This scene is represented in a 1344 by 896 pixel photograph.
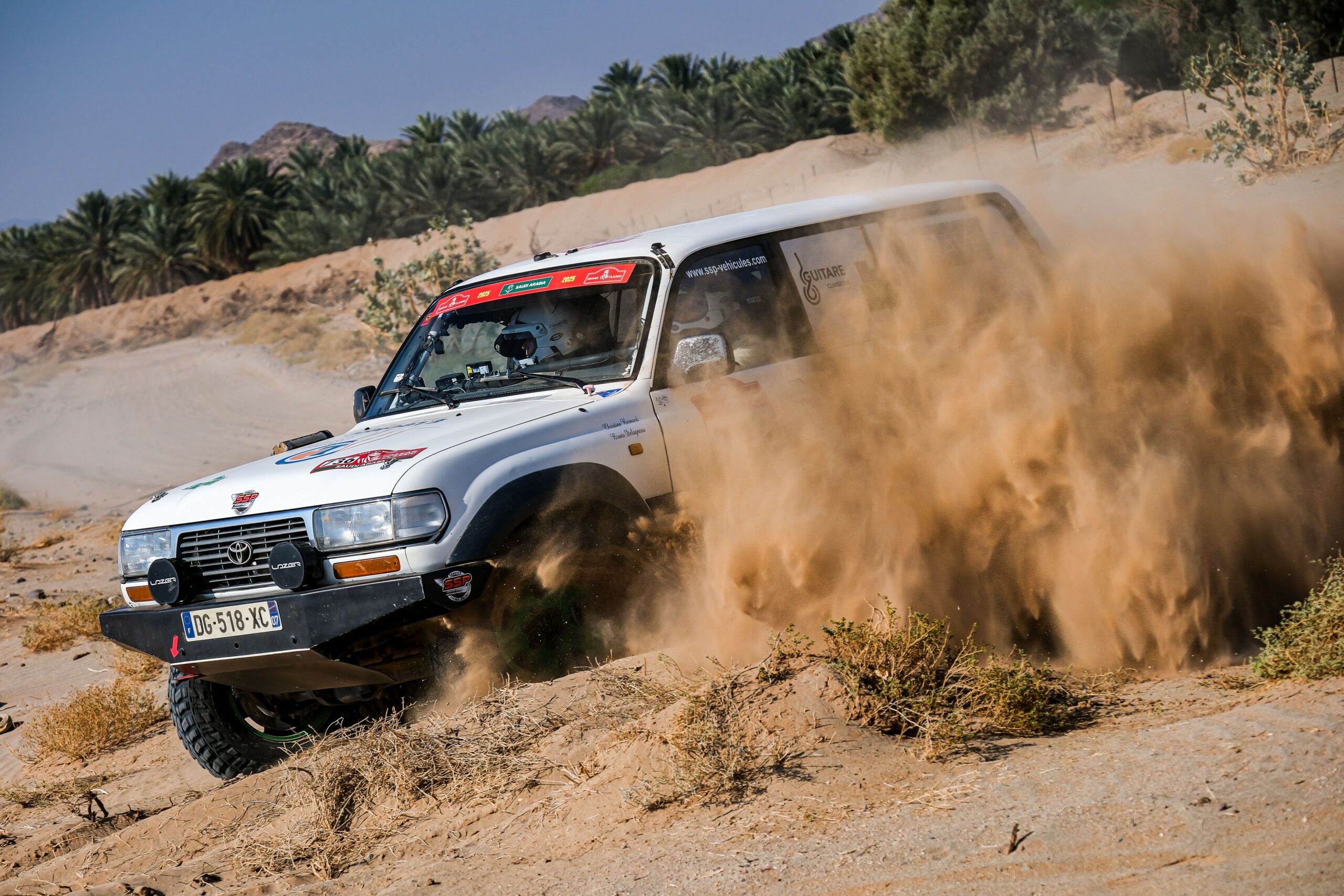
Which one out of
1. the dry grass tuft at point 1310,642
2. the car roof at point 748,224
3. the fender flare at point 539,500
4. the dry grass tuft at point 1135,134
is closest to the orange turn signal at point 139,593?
the fender flare at point 539,500

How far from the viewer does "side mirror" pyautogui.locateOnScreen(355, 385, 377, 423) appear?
19.7 ft

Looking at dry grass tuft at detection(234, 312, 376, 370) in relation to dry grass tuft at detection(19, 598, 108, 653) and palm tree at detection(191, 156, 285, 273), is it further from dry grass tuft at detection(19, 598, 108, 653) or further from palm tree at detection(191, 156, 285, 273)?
dry grass tuft at detection(19, 598, 108, 653)

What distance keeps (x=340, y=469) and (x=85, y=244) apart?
178 ft

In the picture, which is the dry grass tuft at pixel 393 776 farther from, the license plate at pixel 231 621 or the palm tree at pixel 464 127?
the palm tree at pixel 464 127

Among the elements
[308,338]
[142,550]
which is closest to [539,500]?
[142,550]

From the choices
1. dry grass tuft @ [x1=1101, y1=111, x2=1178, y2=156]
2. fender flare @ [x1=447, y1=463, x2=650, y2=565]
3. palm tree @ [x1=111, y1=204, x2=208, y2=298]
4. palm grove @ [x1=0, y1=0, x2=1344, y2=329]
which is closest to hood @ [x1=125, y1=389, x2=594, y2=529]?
fender flare @ [x1=447, y1=463, x2=650, y2=565]

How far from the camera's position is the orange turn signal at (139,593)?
16.1 ft

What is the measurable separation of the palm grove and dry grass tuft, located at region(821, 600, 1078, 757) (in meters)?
26.7

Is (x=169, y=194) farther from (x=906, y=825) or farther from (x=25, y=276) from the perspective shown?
(x=906, y=825)

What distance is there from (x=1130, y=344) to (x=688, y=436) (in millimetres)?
2039

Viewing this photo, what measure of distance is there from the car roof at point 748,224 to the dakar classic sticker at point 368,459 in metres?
1.28

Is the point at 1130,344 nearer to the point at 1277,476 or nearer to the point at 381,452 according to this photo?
the point at 1277,476

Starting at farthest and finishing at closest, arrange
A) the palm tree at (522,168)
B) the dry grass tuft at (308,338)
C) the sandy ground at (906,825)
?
1. the palm tree at (522,168)
2. the dry grass tuft at (308,338)
3. the sandy ground at (906,825)

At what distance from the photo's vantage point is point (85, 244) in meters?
52.2
